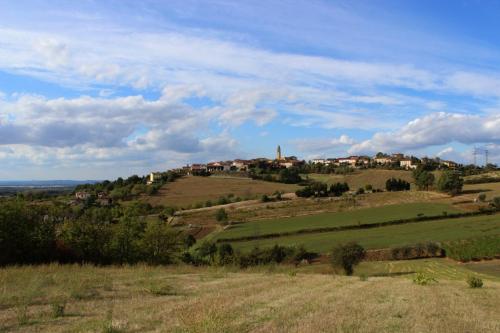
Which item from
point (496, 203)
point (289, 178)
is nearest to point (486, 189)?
point (496, 203)

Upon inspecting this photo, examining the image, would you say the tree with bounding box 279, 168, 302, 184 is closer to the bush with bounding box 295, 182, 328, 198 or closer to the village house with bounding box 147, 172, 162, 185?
the bush with bounding box 295, 182, 328, 198

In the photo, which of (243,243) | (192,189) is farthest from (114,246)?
(192,189)

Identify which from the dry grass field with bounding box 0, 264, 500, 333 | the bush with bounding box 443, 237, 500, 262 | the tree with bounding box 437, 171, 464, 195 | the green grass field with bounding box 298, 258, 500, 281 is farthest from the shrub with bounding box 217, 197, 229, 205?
the dry grass field with bounding box 0, 264, 500, 333

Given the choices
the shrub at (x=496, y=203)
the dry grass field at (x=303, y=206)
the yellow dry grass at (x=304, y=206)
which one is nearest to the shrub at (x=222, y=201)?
the dry grass field at (x=303, y=206)

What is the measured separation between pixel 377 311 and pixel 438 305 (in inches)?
113

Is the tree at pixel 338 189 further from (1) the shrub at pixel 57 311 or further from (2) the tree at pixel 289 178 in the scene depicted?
(1) the shrub at pixel 57 311

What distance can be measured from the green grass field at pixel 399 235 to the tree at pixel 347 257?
56.9ft

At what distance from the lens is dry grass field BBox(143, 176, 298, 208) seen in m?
129

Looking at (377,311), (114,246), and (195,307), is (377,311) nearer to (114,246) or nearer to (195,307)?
(195,307)

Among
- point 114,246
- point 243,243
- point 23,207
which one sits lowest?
point 243,243

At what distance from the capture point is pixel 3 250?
29.4m

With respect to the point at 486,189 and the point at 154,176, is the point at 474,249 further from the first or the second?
the point at 154,176

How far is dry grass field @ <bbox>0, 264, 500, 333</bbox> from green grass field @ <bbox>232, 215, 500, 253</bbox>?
57379 millimetres

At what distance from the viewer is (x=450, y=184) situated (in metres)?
119
